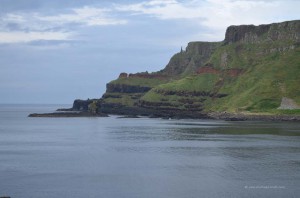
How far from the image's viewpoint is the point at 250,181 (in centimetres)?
8481

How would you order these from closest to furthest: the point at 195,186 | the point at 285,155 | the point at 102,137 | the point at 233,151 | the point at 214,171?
the point at 195,186 → the point at 214,171 → the point at 285,155 → the point at 233,151 → the point at 102,137

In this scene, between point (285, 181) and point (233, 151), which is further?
point (233, 151)

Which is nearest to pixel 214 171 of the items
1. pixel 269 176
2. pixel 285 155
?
pixel 269 176

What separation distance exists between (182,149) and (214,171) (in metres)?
39.3

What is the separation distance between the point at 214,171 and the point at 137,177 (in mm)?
15903

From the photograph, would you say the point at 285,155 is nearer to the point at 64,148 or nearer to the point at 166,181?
the point at 166,181

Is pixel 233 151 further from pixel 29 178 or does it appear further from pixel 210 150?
pixel 29 178

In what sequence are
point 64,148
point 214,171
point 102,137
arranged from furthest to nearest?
point 102,137 → point 64,148 → point 214,171

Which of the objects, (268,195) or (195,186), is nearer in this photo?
(268,195)

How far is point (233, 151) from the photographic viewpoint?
128 m

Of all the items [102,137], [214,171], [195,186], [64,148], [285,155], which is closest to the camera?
[195,186]

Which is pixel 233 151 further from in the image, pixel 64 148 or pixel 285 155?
pixel 64 148

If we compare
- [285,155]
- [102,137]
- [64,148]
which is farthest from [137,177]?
[102,137]

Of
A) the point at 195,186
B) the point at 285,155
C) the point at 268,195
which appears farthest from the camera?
the point at 285,155
